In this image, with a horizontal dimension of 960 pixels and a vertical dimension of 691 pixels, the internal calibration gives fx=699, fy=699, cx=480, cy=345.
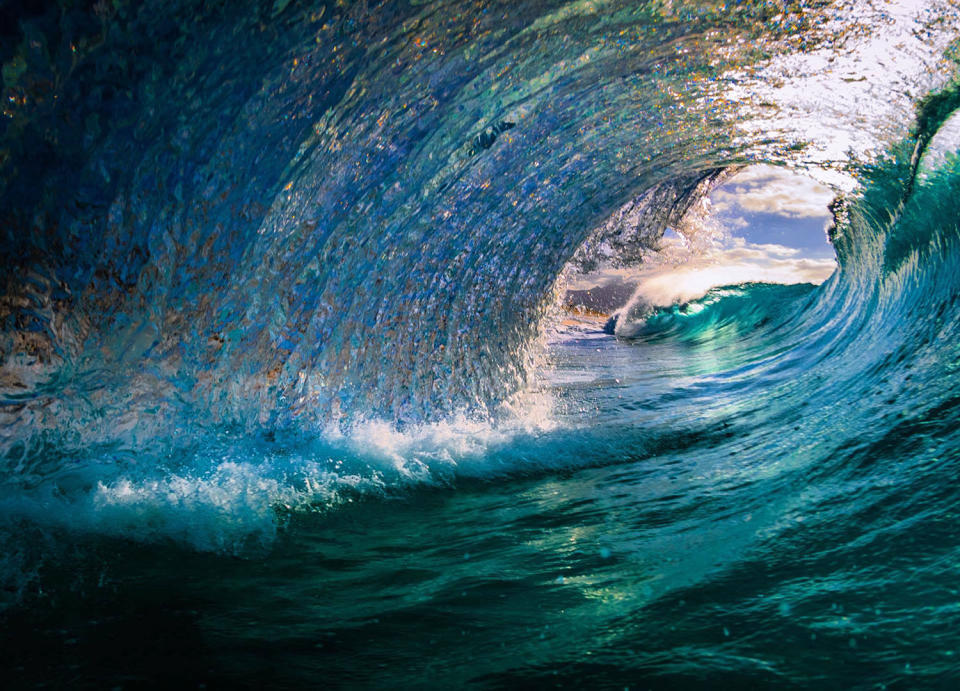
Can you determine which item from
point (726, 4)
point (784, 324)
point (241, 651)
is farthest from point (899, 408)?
point (784, 324)

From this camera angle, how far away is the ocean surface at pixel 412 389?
188 cm

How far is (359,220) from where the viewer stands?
154 inches

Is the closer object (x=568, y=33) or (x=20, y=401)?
(x=20, y=401)

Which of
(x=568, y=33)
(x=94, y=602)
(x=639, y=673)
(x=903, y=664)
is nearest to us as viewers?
(x=903, y=664)

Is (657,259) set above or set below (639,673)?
above

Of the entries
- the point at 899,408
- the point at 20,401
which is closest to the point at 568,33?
the point at 899,408

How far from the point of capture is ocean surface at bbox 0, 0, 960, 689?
1.88m

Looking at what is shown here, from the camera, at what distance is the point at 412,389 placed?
16.1 feet

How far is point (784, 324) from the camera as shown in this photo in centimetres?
1005

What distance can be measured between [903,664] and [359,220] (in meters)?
3.19

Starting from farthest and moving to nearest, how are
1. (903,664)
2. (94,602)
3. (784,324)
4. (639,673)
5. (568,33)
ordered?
(784,324), (568,33), (94,602), (639,673), (903,664)

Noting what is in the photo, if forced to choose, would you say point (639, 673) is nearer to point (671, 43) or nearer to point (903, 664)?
point (903, 664)

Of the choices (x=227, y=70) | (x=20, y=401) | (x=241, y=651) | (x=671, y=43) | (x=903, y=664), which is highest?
(x=671, y=43)

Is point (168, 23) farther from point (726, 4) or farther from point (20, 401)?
point (726, 4)
